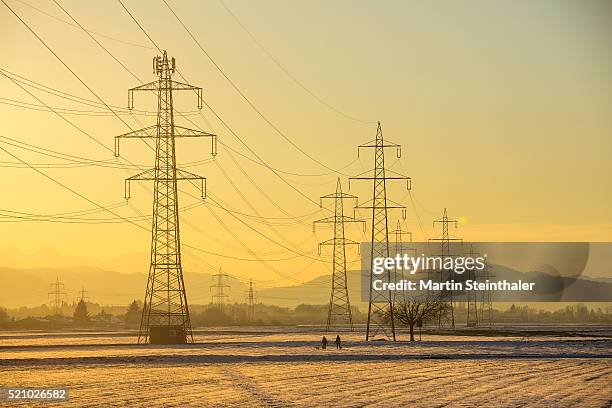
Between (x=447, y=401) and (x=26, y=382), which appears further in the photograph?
(x=26, y=382)

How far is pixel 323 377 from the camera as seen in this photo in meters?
56.6

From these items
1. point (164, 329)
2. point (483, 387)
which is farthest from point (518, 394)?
point (164, 329)

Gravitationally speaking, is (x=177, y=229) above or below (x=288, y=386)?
above

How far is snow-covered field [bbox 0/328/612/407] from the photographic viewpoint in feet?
143

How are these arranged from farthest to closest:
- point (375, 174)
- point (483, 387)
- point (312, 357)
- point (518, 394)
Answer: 1. point (375, 174)
2. point (312, 357)
3. point (483, 387)
4. point (518, 394)

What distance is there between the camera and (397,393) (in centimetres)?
4641

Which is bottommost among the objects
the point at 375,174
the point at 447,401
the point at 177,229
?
the point at 447,401

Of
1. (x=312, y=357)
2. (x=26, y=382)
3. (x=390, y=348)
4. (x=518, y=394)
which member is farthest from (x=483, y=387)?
(x=390, y=348)

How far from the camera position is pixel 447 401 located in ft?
141

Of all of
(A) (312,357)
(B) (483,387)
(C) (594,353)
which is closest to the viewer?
(B) (483,387)

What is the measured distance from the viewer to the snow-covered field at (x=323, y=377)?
43.7 m

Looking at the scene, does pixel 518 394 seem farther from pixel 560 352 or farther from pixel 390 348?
pixel 390 348

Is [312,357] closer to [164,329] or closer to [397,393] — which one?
[164,329]

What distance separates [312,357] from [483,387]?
28.4 meters
